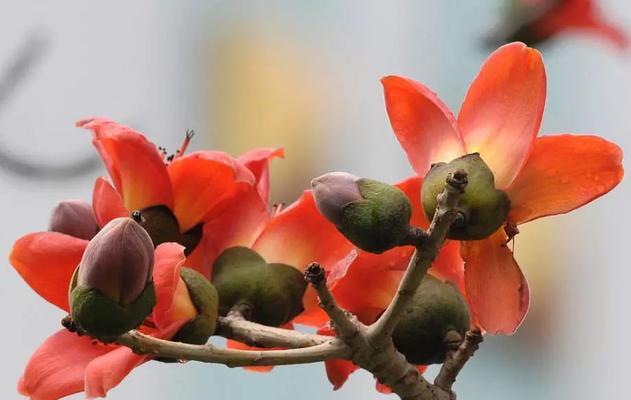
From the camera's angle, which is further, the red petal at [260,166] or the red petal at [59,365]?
the red petal at [260,166]

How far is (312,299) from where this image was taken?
2.80 ft

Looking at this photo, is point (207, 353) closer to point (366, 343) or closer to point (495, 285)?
point (366, 343)

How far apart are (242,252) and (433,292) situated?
148 mm

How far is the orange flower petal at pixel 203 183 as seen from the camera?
0.85 meters

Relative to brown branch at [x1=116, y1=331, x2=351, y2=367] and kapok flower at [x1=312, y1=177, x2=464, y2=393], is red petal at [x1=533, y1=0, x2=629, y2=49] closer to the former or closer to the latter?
kapok flower at [x1=312, y1=177, x2=464, y2=393]

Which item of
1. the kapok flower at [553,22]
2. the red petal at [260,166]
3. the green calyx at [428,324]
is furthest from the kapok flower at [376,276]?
the kapok flower at [553,22]

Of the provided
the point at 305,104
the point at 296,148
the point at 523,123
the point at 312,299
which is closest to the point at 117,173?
the point at 312,299

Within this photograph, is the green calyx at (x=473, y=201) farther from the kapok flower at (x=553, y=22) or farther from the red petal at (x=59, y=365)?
the kapok flower at (x=553, y=22)

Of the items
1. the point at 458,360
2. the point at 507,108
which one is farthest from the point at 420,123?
the point at 458,360

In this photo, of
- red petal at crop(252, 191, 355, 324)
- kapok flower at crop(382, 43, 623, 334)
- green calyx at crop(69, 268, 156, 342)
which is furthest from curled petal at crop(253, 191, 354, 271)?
green calyx at crop(69, 268, 156, 342)

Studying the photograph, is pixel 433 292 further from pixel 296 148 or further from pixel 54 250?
pixel 296 148

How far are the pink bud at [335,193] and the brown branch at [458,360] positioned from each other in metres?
0.11

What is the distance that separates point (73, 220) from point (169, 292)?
141 millimetres

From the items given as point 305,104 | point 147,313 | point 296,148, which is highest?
point 305,104
